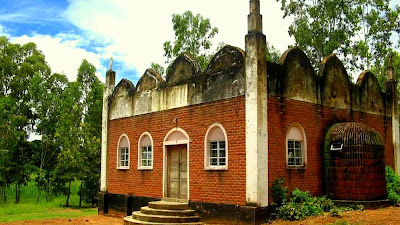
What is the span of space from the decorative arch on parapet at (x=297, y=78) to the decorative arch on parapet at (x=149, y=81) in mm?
4704

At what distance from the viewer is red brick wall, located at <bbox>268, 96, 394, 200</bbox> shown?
1147 cm

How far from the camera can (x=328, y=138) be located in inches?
505

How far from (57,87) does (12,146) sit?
790 cm

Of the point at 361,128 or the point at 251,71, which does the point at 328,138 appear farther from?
the point at 251,71

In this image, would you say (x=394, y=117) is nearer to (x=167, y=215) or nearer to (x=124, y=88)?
(x=167, y=215)

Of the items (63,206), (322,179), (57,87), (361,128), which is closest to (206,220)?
(322,179)

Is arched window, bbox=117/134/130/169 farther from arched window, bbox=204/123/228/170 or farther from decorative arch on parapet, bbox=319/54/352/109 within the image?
decorative arch on parapet, bbox=319/54/352/109

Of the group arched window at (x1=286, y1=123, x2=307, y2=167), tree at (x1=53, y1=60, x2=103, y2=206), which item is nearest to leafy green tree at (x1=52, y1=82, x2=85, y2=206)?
tree at (x1=53, y1=60, x2=103, y2=206)

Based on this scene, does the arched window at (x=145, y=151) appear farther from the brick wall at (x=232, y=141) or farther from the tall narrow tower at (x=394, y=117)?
the tall narrow tower at (x=394, y=117)

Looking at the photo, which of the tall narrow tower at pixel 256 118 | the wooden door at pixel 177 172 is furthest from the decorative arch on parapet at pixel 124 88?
the tall narrow tower at pixel 256 118

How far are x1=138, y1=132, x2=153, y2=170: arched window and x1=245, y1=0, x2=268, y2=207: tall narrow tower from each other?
4.96 m

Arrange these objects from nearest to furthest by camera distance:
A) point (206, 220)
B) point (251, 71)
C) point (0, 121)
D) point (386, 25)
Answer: point (251, 71) → point (206, 220) → point (386, 25) → point (0, 121)

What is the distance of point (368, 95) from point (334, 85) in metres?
2.45

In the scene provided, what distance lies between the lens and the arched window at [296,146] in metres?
12.2
